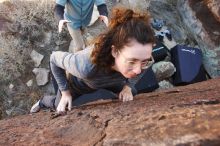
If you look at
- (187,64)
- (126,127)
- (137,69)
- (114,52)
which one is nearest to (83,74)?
(114,52)

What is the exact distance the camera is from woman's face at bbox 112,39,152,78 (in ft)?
6.20

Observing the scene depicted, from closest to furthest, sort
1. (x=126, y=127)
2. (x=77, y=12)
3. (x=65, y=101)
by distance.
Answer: (x=126, y=127)
(x=65, y=101)
(x=77, y=12)

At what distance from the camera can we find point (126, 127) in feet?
5.37

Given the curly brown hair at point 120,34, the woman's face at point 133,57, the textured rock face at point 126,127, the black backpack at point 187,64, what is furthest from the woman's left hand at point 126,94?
the black backpack at point 187,64

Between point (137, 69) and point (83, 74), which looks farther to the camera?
point (83, 74)

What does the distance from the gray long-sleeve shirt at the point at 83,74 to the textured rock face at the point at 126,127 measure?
0.17 meters

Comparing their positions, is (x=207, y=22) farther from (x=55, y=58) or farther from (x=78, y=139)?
(x=78, y=139)

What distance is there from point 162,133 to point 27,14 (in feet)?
13.7

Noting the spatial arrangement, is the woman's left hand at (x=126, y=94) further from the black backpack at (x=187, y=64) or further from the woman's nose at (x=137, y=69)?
the black backpack at (x=187, y=64)

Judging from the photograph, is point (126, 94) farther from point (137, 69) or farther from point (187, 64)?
point (187, 64)

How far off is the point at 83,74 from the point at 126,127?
61 centimetres

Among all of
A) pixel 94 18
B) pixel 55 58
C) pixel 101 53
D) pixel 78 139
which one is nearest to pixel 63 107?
pixel 55 58

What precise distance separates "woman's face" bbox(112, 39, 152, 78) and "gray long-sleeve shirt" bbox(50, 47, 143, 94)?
214 millimetres

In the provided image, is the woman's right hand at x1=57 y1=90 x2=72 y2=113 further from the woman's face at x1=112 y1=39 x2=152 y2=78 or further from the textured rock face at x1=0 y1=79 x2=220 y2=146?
the woman's face at x1=112 y1=39 x2=152 y2=78
